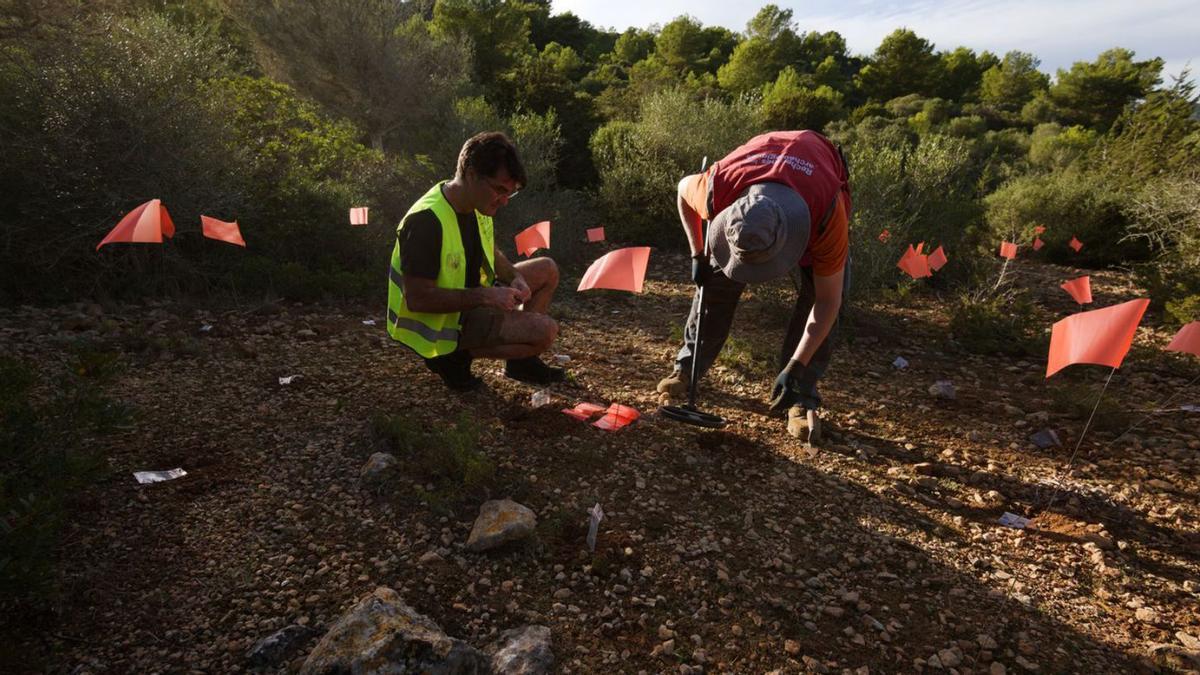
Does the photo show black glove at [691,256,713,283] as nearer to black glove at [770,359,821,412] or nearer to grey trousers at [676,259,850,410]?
grey trousers at [676,259,850,410]

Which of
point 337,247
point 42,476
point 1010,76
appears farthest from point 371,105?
point 1010,76

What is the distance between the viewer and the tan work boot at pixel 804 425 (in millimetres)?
3182

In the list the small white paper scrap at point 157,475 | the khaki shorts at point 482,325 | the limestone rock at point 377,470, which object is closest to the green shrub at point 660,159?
the khaki shorts at point 482,325

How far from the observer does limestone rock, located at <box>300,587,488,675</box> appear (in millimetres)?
1473

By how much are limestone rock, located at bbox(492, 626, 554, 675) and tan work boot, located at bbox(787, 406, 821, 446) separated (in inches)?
75.0

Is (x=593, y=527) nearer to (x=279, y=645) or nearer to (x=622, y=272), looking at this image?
(x=279, y=645)

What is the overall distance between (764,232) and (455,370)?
6.23 feet

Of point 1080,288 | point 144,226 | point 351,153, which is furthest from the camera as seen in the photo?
point 351,153

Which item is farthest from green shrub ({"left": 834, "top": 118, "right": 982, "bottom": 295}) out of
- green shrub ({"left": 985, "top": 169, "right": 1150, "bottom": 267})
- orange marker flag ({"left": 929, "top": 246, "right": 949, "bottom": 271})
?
green shrub ({"left": 985, "top": 169, "right": 1150, "bottom": 267})

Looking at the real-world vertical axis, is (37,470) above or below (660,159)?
below

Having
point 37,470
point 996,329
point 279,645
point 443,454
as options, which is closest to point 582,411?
point 443,454

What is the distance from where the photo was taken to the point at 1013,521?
103 inches

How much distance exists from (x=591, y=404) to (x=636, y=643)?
1.71 metres

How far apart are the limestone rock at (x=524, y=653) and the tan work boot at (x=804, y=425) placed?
1.90 m
